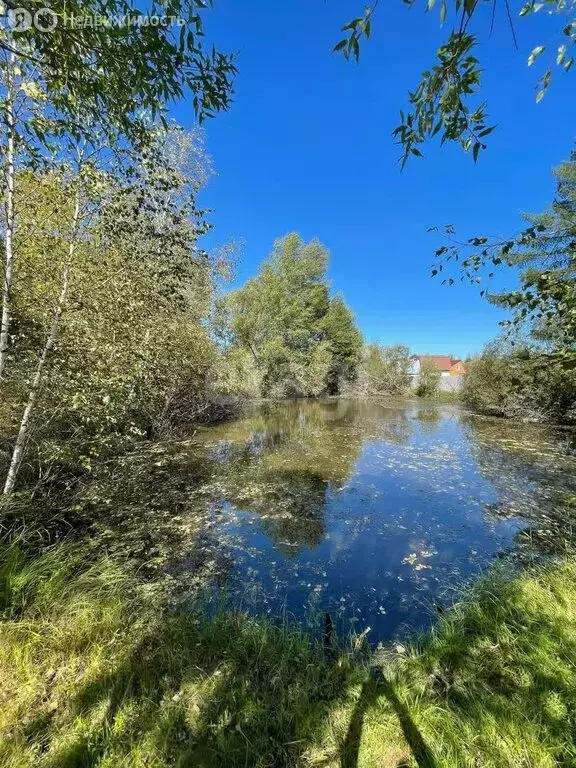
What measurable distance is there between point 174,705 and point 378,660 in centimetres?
156

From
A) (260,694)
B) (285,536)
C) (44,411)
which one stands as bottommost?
(285,536)

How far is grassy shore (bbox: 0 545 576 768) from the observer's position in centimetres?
171

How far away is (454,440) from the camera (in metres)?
12.2

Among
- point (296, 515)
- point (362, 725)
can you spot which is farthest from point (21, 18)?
point (296, 515)

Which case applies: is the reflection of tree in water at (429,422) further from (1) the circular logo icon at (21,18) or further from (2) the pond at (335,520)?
(1) the circular logo icon at (21,18)

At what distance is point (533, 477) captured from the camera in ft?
24.9

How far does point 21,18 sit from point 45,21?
0.11 m

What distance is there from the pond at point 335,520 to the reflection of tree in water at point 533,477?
0.04 meters

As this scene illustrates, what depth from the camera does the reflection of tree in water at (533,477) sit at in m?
5.04

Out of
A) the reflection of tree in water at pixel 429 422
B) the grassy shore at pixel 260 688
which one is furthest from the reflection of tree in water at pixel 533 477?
the grassy shore at pixel 260 688

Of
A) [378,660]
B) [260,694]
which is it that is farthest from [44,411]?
[378,660]

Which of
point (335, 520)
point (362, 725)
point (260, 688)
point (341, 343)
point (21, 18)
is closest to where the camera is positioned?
point (21, 18)

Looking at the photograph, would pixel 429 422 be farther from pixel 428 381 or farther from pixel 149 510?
pixel 428 381

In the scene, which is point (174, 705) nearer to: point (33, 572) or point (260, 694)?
point (260, 694)
